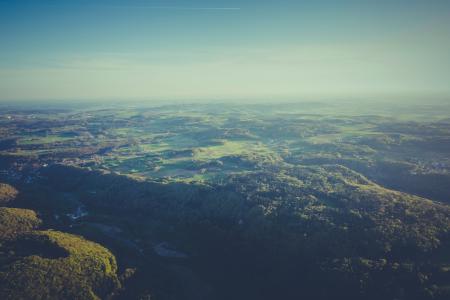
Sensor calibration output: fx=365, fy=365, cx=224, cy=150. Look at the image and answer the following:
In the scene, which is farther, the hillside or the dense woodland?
the dense woodland

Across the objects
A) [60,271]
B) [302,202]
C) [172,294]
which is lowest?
[172,294]

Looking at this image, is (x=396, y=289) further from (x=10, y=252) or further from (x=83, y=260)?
(x=10, y=252)

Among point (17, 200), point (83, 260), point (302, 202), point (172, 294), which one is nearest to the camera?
point (172, 294)

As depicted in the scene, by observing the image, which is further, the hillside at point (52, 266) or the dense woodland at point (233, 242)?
the dense woodland at point (233, 242)

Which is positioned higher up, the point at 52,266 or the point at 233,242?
the point at 52,266

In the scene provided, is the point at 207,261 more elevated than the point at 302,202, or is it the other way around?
the point at 302,202

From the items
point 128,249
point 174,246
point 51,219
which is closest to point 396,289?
point 174,246

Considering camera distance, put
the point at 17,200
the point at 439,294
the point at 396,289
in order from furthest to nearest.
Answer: the point at 17,200, the point at 396,289, the point at 439,294

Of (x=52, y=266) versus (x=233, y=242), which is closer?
(x=52, y=266)

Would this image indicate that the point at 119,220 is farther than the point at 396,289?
Yes

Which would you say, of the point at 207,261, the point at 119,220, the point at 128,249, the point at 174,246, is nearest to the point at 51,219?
the point at 119,220
